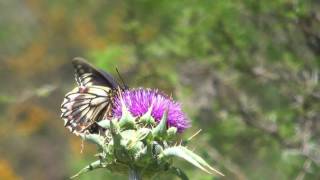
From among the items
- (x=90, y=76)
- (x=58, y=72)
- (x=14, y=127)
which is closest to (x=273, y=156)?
(x=90, y=76)

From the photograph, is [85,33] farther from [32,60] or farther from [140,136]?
[140,136]

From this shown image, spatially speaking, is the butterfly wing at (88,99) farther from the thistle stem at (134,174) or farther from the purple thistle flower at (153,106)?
the thistle stem at (134,174)

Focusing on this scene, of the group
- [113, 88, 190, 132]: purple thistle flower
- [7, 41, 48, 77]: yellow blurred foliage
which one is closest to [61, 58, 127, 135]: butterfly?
[113, 88, 190, 132]: purple thistle flower

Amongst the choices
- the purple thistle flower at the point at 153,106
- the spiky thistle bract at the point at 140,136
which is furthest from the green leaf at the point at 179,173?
A: the purple thistle flower at the point at 153,106

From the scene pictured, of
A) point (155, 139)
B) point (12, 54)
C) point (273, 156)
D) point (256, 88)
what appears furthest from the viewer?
point (12, 54)

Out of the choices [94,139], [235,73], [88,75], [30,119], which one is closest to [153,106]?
[94,139]

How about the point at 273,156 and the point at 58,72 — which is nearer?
the point at 273,156

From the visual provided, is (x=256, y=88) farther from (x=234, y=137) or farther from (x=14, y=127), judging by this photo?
(x=14, y=127)

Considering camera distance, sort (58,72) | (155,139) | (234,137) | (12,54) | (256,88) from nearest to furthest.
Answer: (155,139) < (234,137) < (256,88) < (12,54) < (58,72)

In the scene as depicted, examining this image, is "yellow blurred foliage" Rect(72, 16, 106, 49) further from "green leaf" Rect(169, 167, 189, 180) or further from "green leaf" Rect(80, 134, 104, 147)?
"green leaf" Rect(169, 167, 189, 180)
